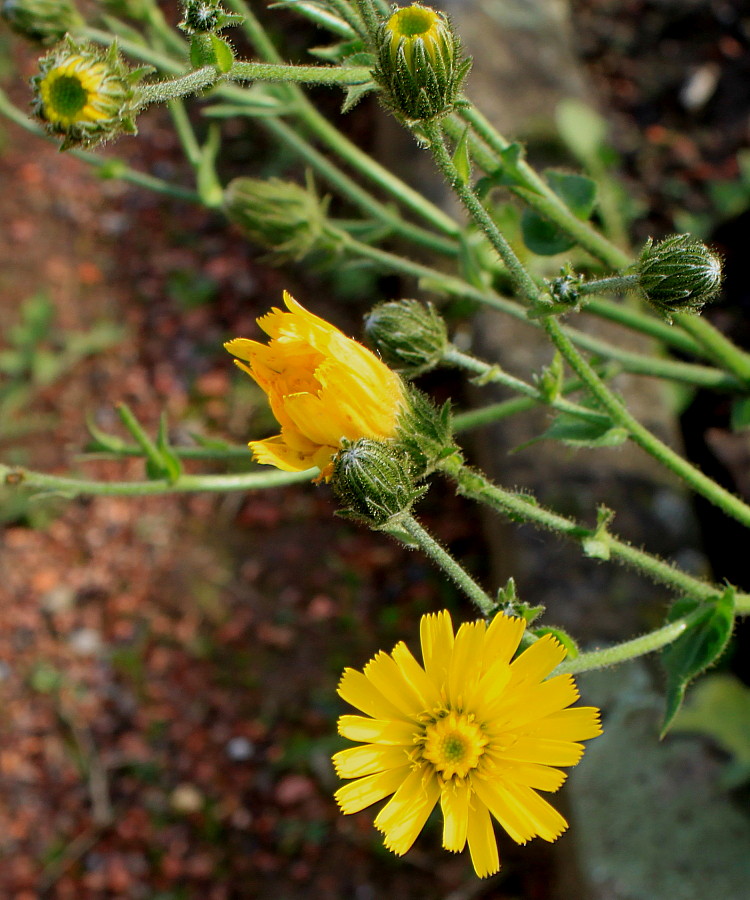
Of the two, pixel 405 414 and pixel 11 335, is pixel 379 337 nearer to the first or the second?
pixel 405 414

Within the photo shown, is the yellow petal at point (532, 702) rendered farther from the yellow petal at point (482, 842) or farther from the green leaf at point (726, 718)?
the green leaf at point (726, 718)

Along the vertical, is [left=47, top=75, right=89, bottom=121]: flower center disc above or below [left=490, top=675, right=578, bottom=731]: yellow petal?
above

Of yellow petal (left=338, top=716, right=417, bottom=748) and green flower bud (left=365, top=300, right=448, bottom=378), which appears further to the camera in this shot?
green flower bud (left=365, top=300, right=448, bottom=378)

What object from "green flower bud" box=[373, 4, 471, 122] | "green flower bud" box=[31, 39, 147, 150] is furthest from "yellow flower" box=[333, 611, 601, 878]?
"green flower bud" box=[31, 39, 147, 150]

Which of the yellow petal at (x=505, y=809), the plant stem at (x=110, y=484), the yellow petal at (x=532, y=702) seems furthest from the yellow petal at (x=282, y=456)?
the yellow petal at (x=505, y=809)

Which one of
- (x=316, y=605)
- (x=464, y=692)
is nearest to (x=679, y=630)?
(x=464, y=692)

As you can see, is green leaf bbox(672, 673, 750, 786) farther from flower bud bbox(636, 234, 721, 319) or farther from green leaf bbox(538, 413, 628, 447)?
flower bud bbox(636, 234, 721, 319)
